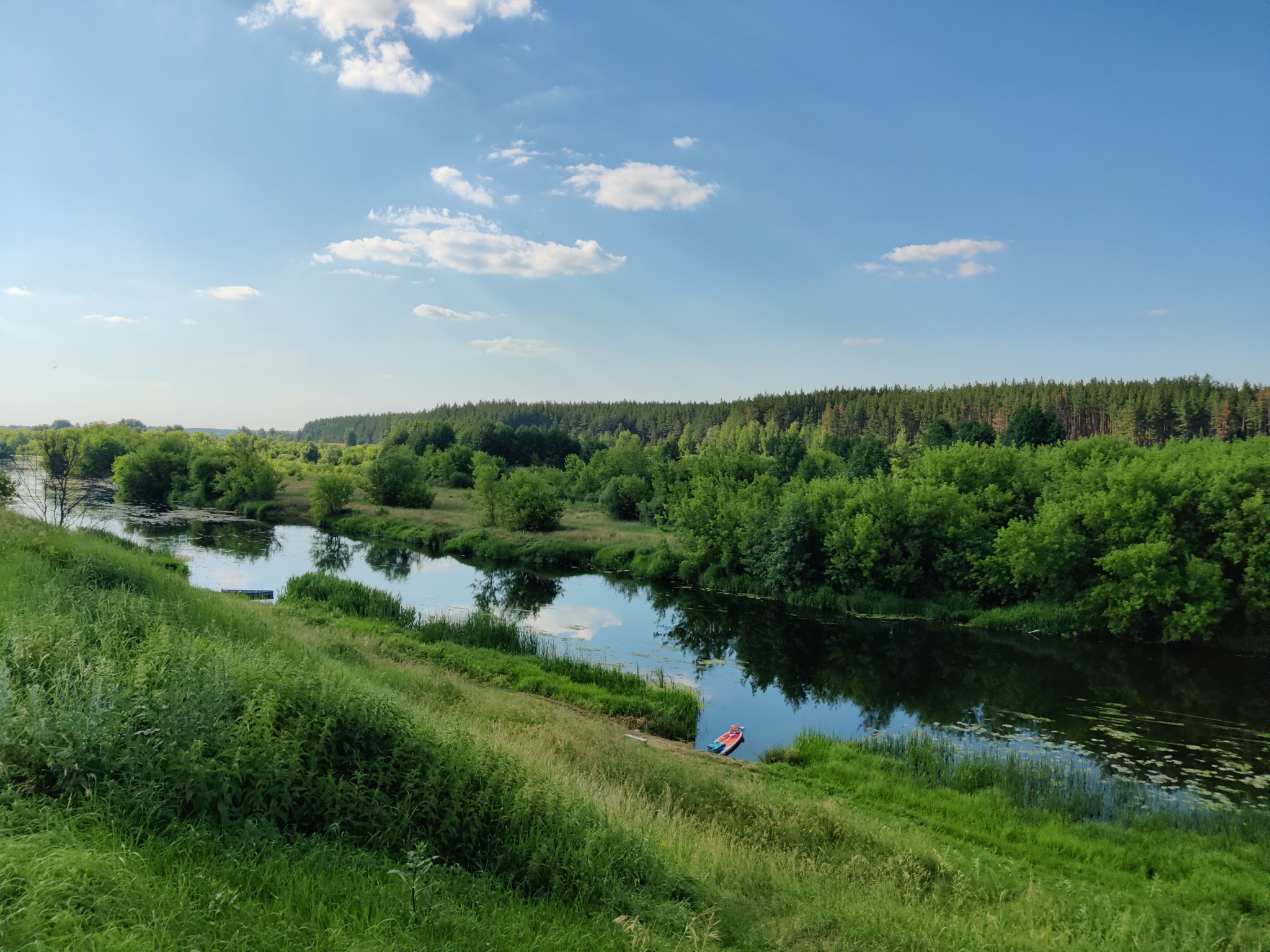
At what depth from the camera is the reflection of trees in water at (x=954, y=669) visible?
739 inches

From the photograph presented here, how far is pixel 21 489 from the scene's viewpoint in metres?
32.6

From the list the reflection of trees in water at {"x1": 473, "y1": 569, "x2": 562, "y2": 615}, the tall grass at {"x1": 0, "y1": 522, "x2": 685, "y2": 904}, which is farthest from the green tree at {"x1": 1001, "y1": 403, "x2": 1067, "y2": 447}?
the tall grass at {"x1": 0, "y1": 522, "x2": 685, "y2": 904}

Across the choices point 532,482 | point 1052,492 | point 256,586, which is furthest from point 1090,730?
point 532,482

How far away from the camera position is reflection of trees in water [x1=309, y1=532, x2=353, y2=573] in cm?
3791

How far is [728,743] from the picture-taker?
49.5 ft

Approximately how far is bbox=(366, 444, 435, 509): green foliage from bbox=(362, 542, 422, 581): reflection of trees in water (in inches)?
442

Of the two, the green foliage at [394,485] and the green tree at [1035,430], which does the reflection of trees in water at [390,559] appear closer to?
the green foliage at [394,485]

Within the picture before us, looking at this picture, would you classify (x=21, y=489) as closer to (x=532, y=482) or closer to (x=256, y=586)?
(x=256, y=586)

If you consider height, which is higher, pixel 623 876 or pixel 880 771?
pixel 623 876

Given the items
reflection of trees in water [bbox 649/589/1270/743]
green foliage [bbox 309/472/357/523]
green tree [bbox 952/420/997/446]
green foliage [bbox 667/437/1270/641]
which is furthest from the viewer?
green foliage [bbox 309/472/357/523]

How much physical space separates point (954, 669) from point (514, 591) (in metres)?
19.8

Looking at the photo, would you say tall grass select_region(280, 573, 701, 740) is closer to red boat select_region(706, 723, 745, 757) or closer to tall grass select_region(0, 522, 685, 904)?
red boat select_region(706, 723, 745, 757)

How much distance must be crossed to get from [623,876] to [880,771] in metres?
9.22

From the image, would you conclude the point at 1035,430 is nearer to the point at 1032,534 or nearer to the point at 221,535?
the point at 1032,534
